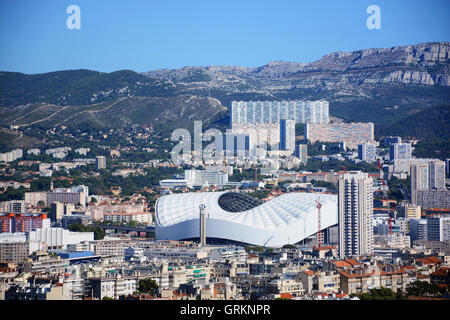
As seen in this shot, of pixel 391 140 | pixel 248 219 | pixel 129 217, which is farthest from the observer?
pixel 391 140

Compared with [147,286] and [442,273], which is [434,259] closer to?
[442,273]

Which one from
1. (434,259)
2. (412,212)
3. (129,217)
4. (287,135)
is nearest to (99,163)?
(287,135)

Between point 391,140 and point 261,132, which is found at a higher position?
point 261,132

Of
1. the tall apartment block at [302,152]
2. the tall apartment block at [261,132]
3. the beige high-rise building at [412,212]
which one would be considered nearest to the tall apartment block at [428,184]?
the beige high-rise building at [412,212]

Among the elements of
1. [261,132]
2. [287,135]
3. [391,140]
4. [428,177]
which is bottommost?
[428,177]

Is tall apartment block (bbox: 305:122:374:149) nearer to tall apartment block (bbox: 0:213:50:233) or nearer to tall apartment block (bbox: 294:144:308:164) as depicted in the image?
tall apartment block (bbox: 294:144:308:164)
